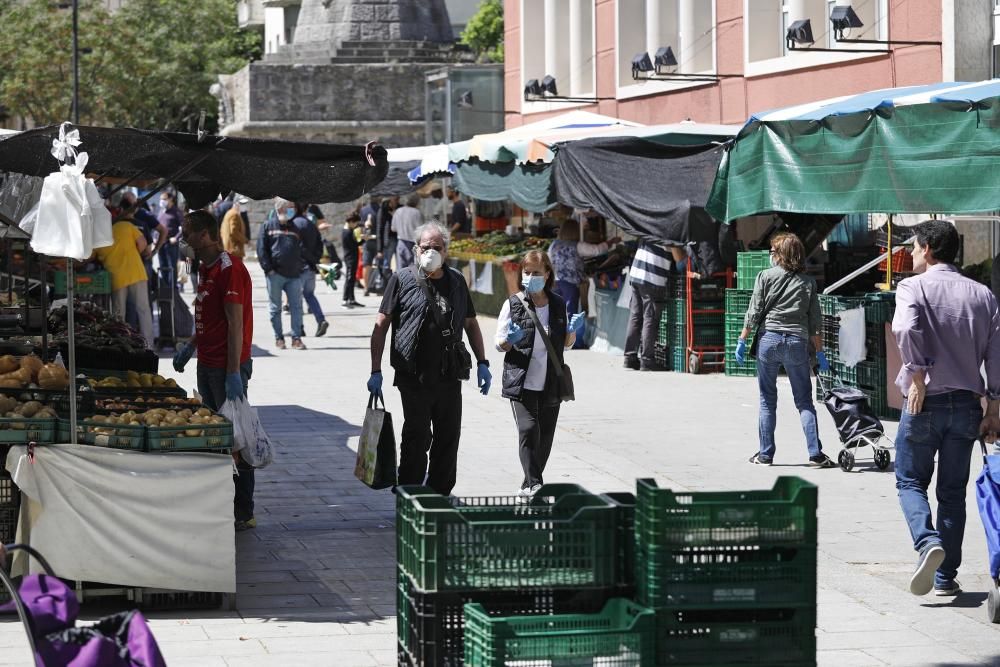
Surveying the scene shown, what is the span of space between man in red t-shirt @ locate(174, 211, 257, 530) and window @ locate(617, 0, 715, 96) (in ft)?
51.0

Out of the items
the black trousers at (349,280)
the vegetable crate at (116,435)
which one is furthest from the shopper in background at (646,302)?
the vegetable crate at (116,435)

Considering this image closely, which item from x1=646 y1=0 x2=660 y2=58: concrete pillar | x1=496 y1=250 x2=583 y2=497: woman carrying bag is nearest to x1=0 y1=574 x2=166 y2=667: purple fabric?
x1=496 y1=250 x2=583 y2=497: woman carrying bag

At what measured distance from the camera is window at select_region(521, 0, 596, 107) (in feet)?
95.3

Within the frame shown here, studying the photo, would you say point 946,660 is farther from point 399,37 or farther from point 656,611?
point 399,37

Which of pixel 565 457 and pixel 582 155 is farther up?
pixel 582 155

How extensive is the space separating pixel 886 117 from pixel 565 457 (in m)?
3.59

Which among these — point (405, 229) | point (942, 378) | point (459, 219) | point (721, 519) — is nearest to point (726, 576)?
point (721, 519)

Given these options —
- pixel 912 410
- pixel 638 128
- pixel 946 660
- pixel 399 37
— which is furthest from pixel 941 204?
pixel 399 37

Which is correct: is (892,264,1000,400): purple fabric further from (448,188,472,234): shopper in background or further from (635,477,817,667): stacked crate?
(448,188,472,234): shopper in background

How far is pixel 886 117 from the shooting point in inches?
494

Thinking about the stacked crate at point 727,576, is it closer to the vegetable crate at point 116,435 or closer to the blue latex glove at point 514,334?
the vegetable crate at point 116,435

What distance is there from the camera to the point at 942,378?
7.59 meters

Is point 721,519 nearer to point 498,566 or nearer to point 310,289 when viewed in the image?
point 498,566

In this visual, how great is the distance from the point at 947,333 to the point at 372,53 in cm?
3660
